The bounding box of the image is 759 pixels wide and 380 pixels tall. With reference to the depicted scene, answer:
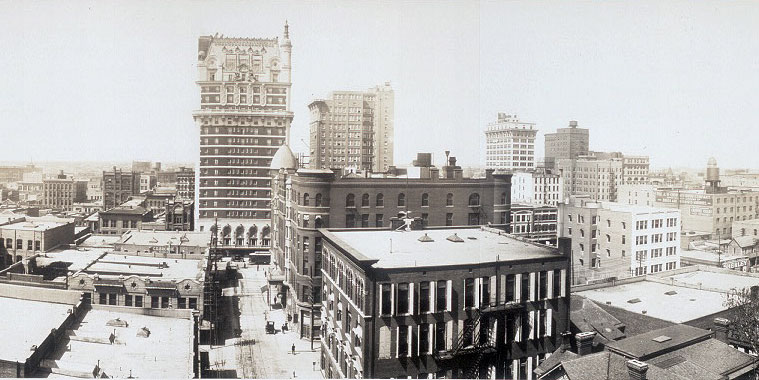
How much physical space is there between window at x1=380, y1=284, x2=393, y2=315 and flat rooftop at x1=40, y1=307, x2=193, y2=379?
8.14 meters

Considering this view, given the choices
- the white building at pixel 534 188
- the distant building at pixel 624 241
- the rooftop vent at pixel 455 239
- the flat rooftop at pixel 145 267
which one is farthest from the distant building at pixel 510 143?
the flat rooftop at pixel 145 267

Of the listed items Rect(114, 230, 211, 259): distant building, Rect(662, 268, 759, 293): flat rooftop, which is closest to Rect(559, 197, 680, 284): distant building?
Rect(662, 268, 759, 293): flat rooftop

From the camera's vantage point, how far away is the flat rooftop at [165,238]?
34656 mm

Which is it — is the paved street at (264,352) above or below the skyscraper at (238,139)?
below

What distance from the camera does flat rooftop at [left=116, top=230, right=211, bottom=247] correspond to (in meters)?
34.7

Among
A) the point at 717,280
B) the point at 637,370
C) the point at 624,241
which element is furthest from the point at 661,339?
the point at 624,241

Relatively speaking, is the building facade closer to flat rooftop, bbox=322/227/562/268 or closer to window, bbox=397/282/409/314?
flat rooftop, bbox=322/227/562/268

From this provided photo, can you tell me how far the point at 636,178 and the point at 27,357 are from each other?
42998 mm

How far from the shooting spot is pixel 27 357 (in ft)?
63.8

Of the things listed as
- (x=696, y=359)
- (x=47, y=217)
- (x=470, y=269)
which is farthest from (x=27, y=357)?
(x=696, y=359)

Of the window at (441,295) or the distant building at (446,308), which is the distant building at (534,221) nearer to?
the distant building at (446,308)

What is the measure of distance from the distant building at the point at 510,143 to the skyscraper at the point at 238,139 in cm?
2148

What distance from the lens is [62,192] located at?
3019cm

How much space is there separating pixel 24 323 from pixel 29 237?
598 centimetres
